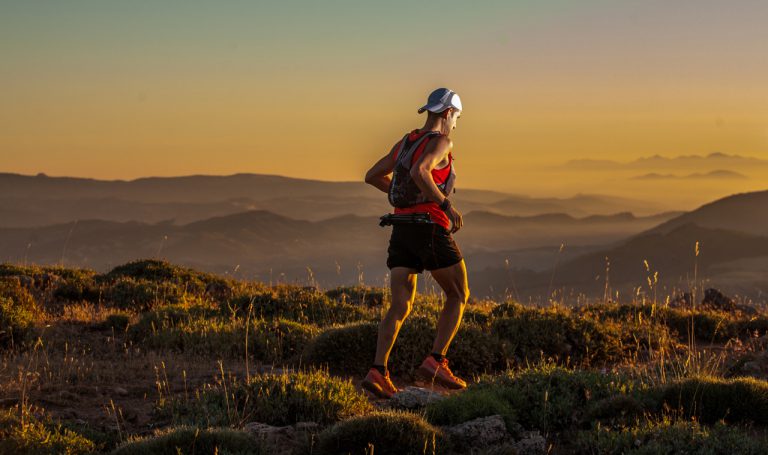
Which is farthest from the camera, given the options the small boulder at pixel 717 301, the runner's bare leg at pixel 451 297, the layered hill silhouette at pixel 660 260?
the layered hill silhouette at pixel 660 260

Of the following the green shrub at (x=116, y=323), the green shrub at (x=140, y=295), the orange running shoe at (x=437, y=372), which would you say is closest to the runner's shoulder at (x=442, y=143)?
the orange running shoe at (x=437, y=372)

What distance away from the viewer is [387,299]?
1570 centimetres

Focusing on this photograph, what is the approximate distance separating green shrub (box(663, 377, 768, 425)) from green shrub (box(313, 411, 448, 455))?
2.31 meters

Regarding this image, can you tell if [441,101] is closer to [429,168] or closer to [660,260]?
[429,168]

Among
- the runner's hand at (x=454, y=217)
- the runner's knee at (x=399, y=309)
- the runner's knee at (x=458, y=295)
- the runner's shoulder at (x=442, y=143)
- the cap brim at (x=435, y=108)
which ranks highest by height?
the cap brim at (x=435, y=108)

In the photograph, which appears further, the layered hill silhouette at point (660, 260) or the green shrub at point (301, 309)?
the layered hill silhouette at point (660, 260)

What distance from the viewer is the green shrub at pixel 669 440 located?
6328 millimetres

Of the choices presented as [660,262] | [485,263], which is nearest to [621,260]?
[660,262]

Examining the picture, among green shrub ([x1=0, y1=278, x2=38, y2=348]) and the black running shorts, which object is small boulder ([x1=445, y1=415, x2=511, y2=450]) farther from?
green shrub ([x1=0, y1=278, x2=38, y2=348])

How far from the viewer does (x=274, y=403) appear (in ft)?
24.5

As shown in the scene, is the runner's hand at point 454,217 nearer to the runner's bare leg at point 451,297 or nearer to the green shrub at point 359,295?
the runner's bare leg at point 451,297

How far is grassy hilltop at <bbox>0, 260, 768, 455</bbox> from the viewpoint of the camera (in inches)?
258

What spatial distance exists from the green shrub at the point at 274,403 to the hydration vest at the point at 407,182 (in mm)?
1753

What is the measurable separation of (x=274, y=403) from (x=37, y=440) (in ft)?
6.24
